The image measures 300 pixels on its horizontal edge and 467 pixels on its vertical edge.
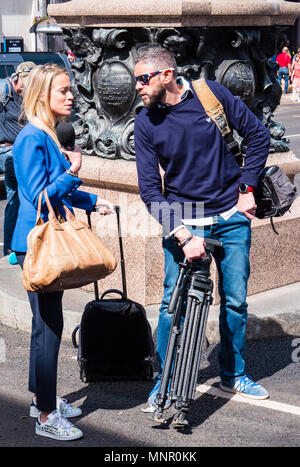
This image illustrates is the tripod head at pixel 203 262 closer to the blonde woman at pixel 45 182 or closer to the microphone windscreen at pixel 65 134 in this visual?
the blonde woman at pixel 45 182

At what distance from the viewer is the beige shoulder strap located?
14.8 ft

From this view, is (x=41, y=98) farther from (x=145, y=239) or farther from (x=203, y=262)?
(x=145, y=239)

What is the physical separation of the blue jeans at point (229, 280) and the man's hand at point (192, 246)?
0.77 feet

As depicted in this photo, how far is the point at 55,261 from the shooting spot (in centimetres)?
409

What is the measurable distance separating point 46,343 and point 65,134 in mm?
1111

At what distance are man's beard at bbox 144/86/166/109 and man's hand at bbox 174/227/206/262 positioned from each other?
0.67 meters

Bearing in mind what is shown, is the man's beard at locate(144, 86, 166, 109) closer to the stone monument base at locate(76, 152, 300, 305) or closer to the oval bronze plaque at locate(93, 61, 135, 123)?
the stone monument base at locate(76, 152, 300, 305)

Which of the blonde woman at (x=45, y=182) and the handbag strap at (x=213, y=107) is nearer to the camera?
the blonde woman at (x=45, y=182)

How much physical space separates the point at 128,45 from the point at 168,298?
2.59 m

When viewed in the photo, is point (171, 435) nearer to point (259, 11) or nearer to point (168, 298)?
point (168, 298)

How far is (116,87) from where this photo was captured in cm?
652

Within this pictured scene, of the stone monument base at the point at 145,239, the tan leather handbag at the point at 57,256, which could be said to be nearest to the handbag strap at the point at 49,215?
the tan leather handbag at the point at 57,256

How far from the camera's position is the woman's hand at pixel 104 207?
181 inches
